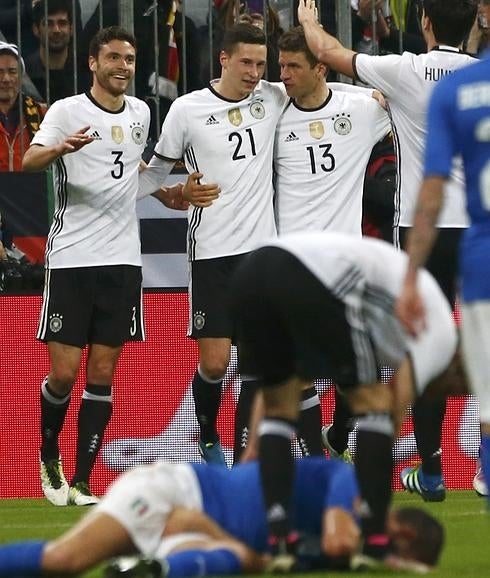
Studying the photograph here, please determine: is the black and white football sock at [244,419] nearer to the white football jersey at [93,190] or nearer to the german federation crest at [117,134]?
the white football jersey at [93,190]

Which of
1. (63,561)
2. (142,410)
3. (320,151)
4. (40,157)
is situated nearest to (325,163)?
(320,151)

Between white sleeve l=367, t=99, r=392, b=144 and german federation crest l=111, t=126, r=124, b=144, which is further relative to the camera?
white sleeve l=367, t=99, r=392, b=144

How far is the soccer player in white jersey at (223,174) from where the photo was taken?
32.3 ft

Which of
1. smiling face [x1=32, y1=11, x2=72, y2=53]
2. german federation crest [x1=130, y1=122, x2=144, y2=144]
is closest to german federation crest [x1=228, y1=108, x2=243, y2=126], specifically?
german federation crest [x1=130, y1=122, x2=144, y2=144]

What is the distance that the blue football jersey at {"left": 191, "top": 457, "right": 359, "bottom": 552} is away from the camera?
5.44 m

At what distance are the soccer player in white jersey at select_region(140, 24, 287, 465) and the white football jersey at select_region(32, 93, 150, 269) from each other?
32cm

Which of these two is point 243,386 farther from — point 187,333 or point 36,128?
point 36,128

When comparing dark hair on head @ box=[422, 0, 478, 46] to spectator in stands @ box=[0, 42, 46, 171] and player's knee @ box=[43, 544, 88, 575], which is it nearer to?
spectator in stands @ box=[0, 42, 46, 171]

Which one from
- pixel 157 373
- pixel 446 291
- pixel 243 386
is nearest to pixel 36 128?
pixel 157 373

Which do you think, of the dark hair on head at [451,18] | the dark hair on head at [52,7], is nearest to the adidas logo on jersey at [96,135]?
the dark hair on head at [52,7]

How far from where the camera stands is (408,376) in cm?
550

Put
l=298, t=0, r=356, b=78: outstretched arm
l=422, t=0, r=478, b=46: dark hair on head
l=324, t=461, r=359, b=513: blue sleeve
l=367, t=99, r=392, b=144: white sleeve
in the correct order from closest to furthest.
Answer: l=324, t=461, r=359, b=513: blue sleeve
l=422, t=0, r=478, b=46: dark hair on head
l=298, t=0, r=356, b=78: outstretched arm
l=367, t=99, r=392, b=144: white sleeve

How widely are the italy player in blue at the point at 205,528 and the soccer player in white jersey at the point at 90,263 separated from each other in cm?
409

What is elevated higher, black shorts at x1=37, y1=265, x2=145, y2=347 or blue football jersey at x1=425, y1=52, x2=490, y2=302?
blue football jersey at x1=425, y1=52, x2=490, y2=302
